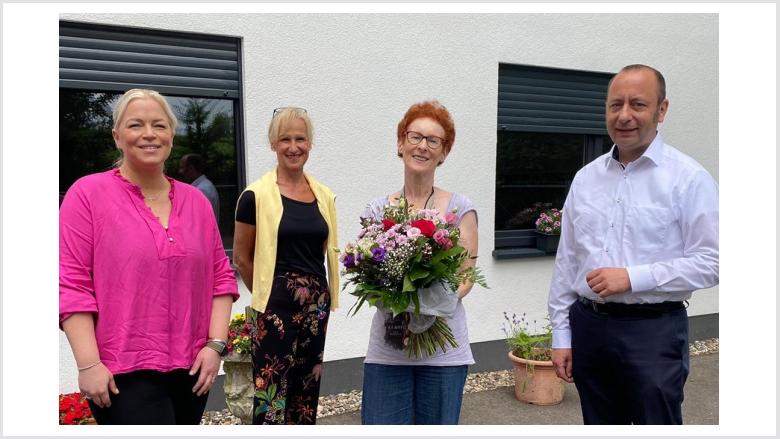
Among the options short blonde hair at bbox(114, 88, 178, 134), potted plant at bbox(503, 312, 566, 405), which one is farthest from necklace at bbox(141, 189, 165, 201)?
potted plant at bbox(503, 312, 566, 405)

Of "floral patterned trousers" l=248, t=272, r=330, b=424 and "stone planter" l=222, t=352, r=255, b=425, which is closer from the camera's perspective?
"floral patterned trousers" l=248, t=272, r=330, b=424

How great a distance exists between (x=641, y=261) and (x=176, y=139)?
150 inches

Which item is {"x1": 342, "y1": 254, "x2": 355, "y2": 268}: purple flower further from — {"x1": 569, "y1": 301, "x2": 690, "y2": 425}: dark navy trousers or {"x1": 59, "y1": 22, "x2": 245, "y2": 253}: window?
{"x1": 59, "y1": 22, "x2": 245, "y2": 253}: window

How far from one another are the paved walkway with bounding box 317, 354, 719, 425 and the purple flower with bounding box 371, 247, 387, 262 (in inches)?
106

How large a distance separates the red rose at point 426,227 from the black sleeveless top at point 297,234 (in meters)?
0.80

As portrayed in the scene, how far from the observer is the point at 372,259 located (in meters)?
2.42

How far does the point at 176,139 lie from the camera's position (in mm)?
4789

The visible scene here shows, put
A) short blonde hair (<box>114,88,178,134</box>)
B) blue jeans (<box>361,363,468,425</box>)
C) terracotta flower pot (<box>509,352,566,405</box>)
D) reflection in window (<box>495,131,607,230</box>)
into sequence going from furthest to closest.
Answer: reflection in window (<box>495,131,607,230</box>), terracotta flower pot (<box>509,352,566,405</box>), blue jeans (<box>361,363,468,425</box>), short blonde hair (<box>114,88,178,134</box>)

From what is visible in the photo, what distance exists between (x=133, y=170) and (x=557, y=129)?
5025 mm

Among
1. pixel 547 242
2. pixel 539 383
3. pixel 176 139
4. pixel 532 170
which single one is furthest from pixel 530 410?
pixel 176 139

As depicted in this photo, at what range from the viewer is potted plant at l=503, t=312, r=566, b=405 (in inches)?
198

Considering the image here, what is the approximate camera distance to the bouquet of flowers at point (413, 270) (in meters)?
2.37

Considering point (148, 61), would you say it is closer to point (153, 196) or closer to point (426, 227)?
point (153, 196)

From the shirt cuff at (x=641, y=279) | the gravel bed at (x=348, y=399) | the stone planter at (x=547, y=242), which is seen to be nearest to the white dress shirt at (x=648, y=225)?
the shirt cuff at (x=641, y=279)
